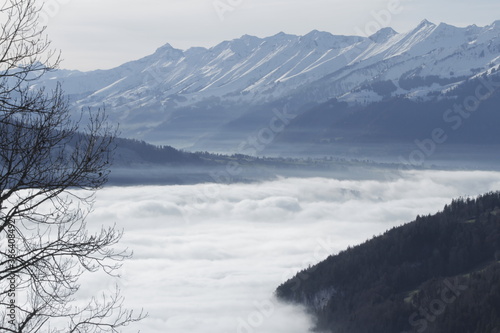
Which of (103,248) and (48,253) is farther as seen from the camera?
(103,248)

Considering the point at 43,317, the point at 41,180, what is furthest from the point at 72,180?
the point at 43,317

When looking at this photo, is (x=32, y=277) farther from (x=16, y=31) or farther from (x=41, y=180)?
(x=16, y=31)

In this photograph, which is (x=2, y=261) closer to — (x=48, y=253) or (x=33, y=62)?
(x=48, y=253)

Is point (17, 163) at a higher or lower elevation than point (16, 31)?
lower

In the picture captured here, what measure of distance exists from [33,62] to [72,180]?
330cm

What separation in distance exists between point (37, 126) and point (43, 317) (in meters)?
6.16

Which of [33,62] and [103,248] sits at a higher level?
[33,62]

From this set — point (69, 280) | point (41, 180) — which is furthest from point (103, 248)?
point (41, 180)

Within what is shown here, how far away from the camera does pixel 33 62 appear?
19.6 meters

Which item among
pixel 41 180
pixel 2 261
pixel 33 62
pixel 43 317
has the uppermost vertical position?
pixel 33 62

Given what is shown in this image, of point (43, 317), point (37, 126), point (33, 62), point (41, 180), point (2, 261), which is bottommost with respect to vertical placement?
point (43, 317)

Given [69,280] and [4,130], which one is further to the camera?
[69,280]

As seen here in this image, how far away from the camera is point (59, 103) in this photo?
1969cm

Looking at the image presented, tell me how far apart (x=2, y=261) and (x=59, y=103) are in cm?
439
